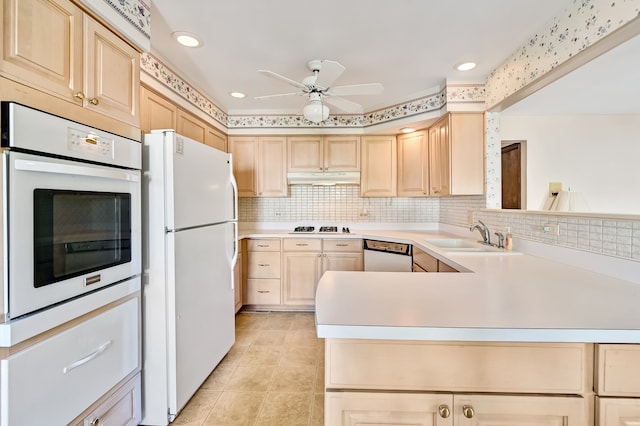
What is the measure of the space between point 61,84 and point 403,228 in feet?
11.1

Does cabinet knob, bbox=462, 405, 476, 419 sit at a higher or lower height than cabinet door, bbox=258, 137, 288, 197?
lower

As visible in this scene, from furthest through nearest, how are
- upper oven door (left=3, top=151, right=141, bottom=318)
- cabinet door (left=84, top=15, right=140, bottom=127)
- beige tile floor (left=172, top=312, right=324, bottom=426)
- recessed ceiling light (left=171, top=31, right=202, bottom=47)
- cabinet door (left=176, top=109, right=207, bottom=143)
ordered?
cabinet door (left=176, top=109, right=207, bottom=143) → recessed ceiling light (left=171, top=31, right=202, bottom=47) → beige tile floor (left=172, top=312, right=324, bottom=426) → cabinet door (left=84, top=15, right=140, bottom=127) → upper oven door (left=3, top=151, right=141, bottom=318)

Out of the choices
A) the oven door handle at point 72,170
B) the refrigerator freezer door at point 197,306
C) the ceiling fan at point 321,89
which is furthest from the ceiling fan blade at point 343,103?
the oven door handle at point 72,170

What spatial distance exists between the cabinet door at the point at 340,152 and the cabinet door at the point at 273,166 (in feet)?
1.73

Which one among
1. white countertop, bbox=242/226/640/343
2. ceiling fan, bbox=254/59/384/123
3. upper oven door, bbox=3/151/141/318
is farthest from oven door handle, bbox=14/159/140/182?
ceiling fan, bbox=254/59/384/123

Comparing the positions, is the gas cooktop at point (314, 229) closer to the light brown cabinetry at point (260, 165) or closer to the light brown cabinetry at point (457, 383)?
the light brown cabinetry at point (260, 165)

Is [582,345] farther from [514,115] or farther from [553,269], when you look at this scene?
[514,115]

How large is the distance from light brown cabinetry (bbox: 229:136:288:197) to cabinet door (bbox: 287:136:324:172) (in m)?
0.08

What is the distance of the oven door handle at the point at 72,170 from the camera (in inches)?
35.5

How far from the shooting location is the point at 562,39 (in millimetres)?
1650

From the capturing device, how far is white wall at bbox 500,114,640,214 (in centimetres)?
280

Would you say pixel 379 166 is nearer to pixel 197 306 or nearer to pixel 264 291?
pixel 264 291

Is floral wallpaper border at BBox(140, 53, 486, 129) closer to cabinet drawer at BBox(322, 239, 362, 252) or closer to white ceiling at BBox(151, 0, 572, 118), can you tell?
white ceiling at BBox(151, 0, 572, 118)

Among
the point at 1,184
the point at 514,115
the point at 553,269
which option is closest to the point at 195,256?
the point at 1,184
